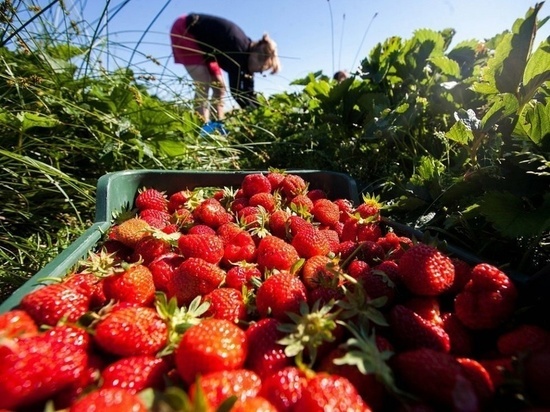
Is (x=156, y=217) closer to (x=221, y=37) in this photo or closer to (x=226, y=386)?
(x=226, y=386)

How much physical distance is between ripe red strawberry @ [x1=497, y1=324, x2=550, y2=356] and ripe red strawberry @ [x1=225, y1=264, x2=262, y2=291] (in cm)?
49

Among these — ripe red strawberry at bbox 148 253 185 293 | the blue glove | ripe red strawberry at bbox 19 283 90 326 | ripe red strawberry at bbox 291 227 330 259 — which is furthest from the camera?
the blue glove

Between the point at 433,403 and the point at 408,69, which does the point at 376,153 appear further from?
the point at 433,403

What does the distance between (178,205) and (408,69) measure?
1.37 metres

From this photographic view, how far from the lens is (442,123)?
1.83 m

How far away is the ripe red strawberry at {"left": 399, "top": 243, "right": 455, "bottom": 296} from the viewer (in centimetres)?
76

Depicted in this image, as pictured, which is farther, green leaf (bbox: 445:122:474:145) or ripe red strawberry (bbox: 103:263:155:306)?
green leaf (bbox: 445:122:474:145)

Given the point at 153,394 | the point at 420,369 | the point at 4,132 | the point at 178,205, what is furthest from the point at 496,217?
the point at 4,132

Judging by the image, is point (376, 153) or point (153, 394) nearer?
point (153, 394)

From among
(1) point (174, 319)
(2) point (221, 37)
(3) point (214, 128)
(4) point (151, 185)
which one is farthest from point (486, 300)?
(2) point (221, 37)

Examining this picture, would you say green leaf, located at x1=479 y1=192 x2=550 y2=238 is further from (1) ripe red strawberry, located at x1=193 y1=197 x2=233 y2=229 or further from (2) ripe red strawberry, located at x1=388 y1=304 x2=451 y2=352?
(1) ripe red strawberry, located at x1=193 y1=197 x2=233 y2=229

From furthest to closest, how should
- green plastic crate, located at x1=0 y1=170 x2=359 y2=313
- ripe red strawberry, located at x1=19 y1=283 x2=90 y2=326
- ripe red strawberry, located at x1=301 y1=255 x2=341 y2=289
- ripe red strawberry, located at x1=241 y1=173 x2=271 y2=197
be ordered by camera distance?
ripe red strawberry, located at x1=241 y1=173 x2=271 y2=197 < green plastic crate, located at x1=0 y1=170 x2=359 y2=313 < ripe red strawberry, located at x1=301 y1=255 x2=341 y2=289 < ripe red strawberry, located at x1=19 y1=283 x2=90 y2=326

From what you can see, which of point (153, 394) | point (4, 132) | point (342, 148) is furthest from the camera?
point (342, 148)

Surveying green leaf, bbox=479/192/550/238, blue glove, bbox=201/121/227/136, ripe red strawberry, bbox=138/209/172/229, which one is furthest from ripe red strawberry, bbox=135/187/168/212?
blue glove, bbox=201/121/227/136
